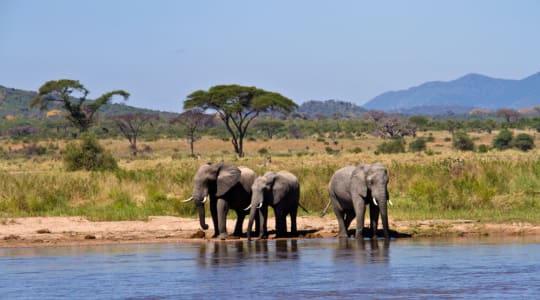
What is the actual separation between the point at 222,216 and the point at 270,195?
1.14m

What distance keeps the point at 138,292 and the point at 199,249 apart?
5649 mm

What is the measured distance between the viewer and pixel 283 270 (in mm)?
15602

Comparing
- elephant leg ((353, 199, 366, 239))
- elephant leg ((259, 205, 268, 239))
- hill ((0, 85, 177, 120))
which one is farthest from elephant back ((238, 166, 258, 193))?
hill ((0, 85, 177, 120))

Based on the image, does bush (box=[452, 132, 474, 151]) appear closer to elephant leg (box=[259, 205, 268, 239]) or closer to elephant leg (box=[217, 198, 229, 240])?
elephant leg (box=[217, 198, 229, 240])

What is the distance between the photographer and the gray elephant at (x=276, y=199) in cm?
2103

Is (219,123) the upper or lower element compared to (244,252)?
upper

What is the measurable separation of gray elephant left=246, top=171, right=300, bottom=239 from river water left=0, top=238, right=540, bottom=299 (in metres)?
1.00

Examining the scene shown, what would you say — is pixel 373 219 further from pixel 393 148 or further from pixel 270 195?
pixel 393 148

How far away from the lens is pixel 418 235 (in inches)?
828

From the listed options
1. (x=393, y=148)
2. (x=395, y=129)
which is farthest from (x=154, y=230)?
(x=395, y=129)

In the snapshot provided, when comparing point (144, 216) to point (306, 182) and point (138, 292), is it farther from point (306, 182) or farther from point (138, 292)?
point (138, 292)

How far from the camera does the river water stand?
1346cm

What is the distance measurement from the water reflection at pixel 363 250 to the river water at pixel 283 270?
0.06ft

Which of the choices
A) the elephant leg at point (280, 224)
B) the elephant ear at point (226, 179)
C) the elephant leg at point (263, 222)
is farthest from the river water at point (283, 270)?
the elephant ear at point (226, 179)
